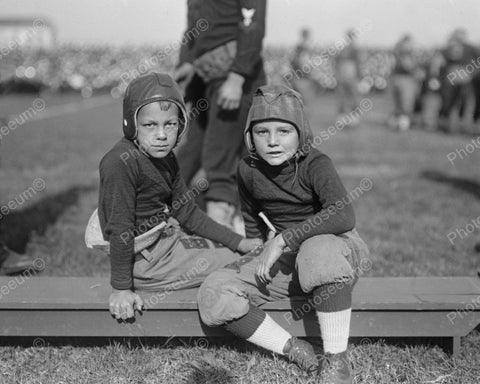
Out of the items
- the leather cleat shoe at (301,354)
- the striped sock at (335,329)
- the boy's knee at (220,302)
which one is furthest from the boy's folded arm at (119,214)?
the striped sock at (335,329)

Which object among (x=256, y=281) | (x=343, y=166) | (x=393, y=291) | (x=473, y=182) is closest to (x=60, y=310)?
(x=256, y=281)

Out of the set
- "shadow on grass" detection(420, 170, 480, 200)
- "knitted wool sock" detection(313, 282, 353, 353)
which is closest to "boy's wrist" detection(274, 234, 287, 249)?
"knitted wool sock" detection(313, 282, 353, 353)

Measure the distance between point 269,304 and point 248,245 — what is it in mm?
414

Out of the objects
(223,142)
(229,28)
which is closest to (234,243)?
(223,142)

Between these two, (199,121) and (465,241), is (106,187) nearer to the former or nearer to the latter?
(199,121)

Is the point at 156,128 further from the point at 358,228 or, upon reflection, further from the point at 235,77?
the point at 358,228

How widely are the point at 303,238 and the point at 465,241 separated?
264 cm

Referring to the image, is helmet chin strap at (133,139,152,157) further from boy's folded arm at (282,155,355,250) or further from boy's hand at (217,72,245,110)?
boy's hand at (217,72,245,110)

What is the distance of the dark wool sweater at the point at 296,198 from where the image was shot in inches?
106

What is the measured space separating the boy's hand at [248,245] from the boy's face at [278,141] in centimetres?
48

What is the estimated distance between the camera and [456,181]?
289 inches

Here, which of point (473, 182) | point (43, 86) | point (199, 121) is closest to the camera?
point (199, 121)

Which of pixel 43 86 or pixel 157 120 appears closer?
pixel 157 120

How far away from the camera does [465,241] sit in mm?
4863
